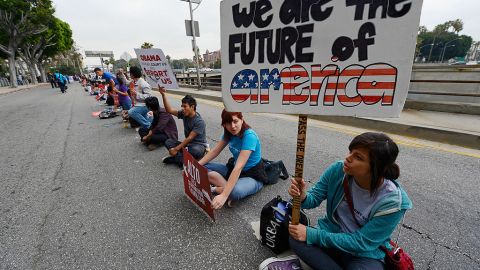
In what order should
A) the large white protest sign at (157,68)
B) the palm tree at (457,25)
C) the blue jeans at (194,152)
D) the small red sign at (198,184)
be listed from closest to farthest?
1. the small red sign at (198,184)
2. the blue jeans at (194,152)
3. the large white protest sign at (157,68)
4. the palm tree at (457,25)

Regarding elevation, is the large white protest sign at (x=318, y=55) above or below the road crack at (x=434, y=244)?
above

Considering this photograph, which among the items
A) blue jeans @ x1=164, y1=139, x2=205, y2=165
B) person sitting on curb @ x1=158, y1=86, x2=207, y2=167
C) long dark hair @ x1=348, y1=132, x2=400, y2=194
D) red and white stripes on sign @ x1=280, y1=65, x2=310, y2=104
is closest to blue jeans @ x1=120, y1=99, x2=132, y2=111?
person sitting on curb @ x1=158, y1=86, x2=207, y2=167

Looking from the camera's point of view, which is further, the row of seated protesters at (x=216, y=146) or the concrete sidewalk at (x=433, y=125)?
the concrete sidewalk at (x=433, y=125)

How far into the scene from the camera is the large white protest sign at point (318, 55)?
1.09 metres

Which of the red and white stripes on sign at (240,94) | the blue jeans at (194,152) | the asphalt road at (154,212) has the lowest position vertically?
the asphalt road at (154,212)

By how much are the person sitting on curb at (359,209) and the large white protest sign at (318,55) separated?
0.25 meters

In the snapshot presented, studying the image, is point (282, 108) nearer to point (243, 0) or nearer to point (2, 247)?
point (243, 0)

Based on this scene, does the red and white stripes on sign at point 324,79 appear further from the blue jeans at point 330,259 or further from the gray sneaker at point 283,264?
the gray sneaker at point 283,264

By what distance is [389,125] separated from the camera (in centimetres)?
531

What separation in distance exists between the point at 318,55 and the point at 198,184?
1654mm

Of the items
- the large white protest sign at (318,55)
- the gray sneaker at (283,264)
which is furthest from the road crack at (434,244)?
the large white protest sign at (318,55)

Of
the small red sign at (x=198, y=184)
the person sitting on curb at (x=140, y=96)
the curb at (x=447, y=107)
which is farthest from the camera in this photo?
the curb at (x=447, y=107)

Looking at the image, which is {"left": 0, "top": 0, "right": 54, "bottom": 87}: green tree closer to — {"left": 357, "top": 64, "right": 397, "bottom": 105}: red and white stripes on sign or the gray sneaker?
the gray sneaker

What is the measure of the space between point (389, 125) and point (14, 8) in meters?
35.6
